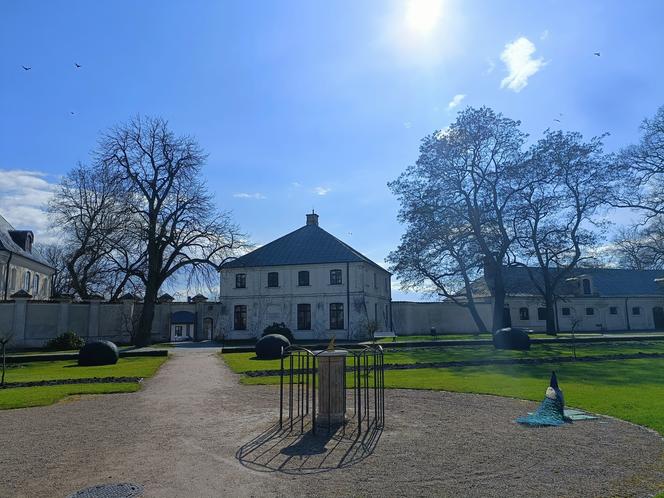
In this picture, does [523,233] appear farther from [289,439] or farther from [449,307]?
[289,439]

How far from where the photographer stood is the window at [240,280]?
135 ft

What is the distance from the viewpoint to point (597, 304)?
52469mm

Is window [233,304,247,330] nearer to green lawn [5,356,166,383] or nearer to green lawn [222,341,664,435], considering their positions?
green lawn [5,356,166,383]

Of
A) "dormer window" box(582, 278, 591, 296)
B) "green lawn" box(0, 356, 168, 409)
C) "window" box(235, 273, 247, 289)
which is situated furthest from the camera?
"dormer window" box(582, 278, 591, 296)

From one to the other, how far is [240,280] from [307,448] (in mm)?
34382

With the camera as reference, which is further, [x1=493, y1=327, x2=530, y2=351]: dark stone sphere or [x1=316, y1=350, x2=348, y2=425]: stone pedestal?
[x1=493, y1=327, x2=530, y2=351]: dark stone sphere

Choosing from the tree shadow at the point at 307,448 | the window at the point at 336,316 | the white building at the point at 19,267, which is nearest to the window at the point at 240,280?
the window at the point at 336,316

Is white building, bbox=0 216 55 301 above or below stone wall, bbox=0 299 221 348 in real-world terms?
above

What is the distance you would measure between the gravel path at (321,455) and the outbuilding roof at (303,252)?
28.4 m

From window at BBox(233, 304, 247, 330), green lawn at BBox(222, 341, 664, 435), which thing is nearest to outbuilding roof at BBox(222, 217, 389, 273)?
window at BBox(233, 304, 247, 330)

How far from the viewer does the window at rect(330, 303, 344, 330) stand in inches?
1507

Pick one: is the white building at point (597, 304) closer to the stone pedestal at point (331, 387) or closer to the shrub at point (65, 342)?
the shrub at point (65, 342)

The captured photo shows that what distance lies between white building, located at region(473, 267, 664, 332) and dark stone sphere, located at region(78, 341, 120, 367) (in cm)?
3624

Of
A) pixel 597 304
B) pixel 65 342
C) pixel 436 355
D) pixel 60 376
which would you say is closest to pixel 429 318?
pixel 597 304
